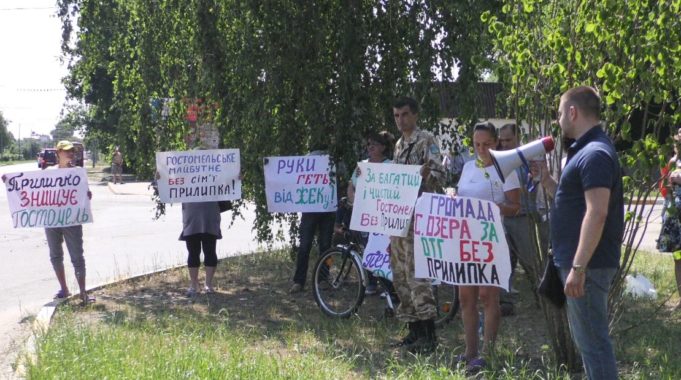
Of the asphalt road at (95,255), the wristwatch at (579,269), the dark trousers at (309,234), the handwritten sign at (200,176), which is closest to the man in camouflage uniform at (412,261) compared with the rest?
the wristwatch at (579,269)

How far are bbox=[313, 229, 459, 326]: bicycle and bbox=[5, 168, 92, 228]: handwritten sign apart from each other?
257 centimetres

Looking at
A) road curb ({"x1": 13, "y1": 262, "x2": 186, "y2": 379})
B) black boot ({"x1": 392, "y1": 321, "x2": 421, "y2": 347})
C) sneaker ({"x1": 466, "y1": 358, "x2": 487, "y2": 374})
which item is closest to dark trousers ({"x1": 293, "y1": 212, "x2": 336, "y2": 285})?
road curb ({"x1": 13, "y1": 262, "x2": 186, "y2": 379})

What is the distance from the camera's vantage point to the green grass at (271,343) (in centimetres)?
576

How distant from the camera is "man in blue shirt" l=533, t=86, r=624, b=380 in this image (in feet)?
14.6

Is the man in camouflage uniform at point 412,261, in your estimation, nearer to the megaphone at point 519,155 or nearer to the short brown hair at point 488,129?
the short brown hair at point 488,129

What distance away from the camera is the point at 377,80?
9.45 meters

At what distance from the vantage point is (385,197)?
7293mm

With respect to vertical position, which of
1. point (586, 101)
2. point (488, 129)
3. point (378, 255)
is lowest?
point (378, 255)

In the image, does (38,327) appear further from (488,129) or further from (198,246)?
(488,129)

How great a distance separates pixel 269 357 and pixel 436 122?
3.76 meters

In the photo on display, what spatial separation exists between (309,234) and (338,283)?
1231 mm

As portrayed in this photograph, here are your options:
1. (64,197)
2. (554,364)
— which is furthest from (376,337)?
(64,197)

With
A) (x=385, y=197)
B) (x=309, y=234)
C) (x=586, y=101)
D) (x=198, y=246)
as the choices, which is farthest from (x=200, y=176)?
(x=586, y=101)

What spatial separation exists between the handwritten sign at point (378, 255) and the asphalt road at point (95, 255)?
10.2ft
